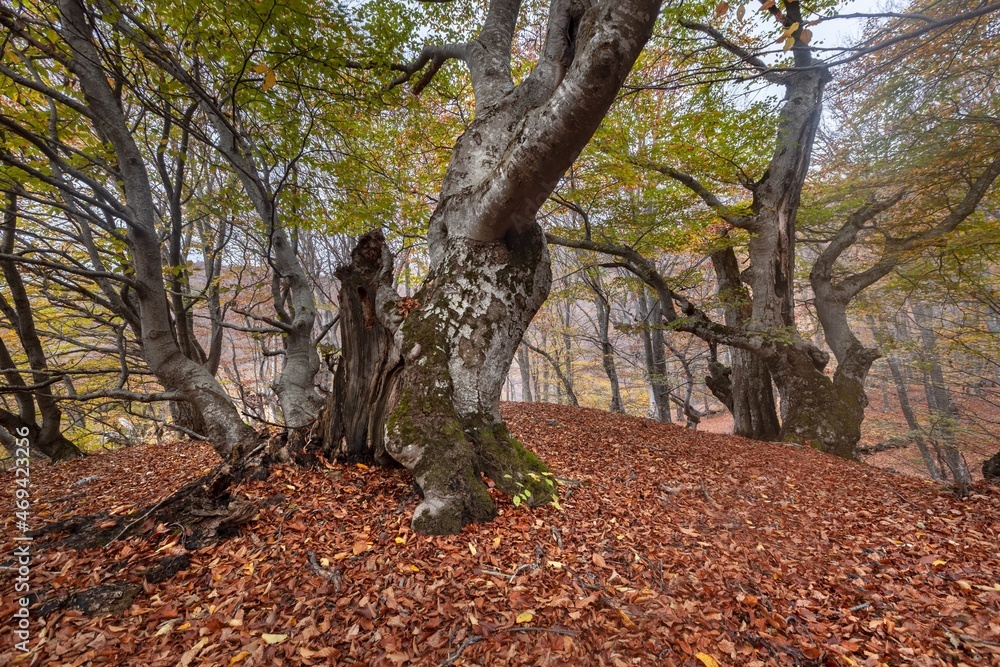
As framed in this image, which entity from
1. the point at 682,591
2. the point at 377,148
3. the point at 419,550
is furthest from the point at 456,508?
the point at 377,148

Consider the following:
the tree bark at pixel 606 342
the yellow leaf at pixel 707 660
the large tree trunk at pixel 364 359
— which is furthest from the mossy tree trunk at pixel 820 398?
the large tree trunk at pixel 364 359

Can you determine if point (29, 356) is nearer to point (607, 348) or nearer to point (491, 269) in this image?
point (491, 269)

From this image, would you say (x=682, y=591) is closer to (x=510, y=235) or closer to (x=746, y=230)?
(x=510, y=235)

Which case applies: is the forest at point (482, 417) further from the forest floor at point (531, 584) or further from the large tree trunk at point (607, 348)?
the large tree trunk at point (607, 348)

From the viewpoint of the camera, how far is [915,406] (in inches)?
684

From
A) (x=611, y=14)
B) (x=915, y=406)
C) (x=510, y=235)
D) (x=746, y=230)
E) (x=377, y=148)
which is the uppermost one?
(x=377, y=148)

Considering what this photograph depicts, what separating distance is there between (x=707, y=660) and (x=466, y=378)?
2121 millimetres

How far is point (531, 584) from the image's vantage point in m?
2.07

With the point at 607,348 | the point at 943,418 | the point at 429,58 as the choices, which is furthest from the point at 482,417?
the point at 943,418

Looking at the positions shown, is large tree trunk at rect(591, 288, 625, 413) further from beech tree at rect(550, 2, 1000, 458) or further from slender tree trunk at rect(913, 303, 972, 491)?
slender tree trunk at rect(913, 303, 972, 491)

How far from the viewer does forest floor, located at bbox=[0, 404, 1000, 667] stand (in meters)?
1.65

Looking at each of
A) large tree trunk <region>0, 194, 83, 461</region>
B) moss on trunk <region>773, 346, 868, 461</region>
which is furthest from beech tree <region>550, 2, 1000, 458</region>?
large tree trunk <region>0, 194, 83, 461</region>

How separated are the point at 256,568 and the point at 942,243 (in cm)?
1019

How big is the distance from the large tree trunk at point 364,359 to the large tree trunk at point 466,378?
0.30 m
